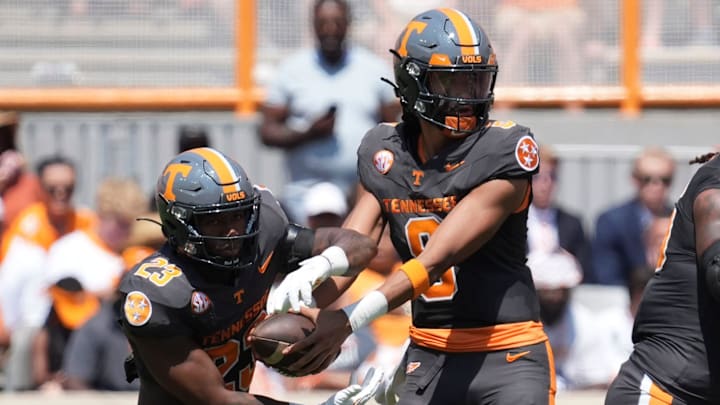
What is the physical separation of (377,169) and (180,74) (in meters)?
4.56

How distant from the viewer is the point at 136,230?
7.71 meters

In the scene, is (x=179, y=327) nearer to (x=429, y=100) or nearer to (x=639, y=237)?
(x=429, y=100)

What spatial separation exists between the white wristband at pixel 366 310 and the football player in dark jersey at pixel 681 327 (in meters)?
0.88

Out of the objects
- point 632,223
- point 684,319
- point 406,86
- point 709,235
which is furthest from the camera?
point 632,223

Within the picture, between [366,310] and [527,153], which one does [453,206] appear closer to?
[527,153]

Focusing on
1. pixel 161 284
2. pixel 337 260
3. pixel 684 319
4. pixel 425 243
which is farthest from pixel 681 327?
pixel 161 284

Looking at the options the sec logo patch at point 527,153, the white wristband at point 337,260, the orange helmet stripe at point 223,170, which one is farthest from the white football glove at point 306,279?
the sec logo patch at point 527,153

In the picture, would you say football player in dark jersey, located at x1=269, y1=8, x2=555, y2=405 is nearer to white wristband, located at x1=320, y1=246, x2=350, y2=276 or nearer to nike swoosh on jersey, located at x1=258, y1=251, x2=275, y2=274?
white wristband, located at x1=320, y1=246, x2=350, y2=276

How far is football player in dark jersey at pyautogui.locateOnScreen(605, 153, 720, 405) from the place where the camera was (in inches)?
170

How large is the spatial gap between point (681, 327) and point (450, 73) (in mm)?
1126

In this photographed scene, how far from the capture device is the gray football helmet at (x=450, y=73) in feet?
15.1

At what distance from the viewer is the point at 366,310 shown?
4.25 meters

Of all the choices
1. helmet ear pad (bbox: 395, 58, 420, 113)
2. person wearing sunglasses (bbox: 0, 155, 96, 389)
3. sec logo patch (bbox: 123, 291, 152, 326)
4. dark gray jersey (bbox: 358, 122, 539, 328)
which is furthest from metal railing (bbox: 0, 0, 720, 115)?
sec logo patch (bbox: 123, 291, 152, 326)

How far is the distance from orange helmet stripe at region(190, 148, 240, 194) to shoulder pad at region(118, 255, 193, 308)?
33 cm
